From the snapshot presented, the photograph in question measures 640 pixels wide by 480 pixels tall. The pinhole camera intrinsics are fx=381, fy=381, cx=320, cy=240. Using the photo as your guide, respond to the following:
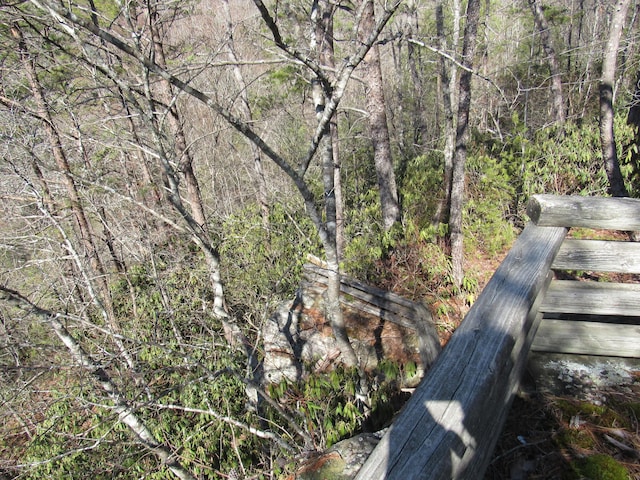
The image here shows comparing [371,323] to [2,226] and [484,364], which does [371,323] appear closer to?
[484,364]

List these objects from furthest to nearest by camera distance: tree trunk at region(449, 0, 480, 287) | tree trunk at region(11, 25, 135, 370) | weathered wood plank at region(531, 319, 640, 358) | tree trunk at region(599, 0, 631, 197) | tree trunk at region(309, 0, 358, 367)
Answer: tree trunk at region(11, 25, 135, 370), tree trunk at region(599, 0, 631, 197), tree trunk at region(449, 0, 480, 287), tree trunk at region(309, 0, 358, 367), weathered wood plank at region(531, 319, 640, 358)

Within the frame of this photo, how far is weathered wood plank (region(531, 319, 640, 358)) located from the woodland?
62.9 inches

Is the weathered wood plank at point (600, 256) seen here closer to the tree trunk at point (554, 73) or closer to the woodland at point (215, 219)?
the woodland at point (215, 219)

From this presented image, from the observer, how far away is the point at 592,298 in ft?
6.48

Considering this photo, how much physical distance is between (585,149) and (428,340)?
5.19 m

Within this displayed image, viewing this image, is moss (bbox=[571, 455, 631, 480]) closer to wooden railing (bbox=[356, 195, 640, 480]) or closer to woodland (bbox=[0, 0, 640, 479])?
wooden railing (bbox=[356, 195, 640, 480])

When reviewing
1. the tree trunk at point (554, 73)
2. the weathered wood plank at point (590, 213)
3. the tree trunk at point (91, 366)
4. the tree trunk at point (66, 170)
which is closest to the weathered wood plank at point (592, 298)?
the weathered wood plank at point (590, 213)

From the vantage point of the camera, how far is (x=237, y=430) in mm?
5020

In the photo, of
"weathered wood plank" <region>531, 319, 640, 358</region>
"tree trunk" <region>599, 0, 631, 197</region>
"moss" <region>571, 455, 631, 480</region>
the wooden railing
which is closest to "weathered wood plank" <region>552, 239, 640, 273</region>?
the wooden railing

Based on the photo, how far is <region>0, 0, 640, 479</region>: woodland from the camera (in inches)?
130

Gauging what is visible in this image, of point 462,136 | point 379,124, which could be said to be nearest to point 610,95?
point 462,136

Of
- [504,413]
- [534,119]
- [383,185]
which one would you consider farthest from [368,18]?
[534,119]

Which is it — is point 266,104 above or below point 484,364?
above

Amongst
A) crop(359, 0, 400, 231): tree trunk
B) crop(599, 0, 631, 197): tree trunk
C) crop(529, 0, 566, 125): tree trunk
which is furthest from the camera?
crop(529, 0, 566, 125): tree trunk
